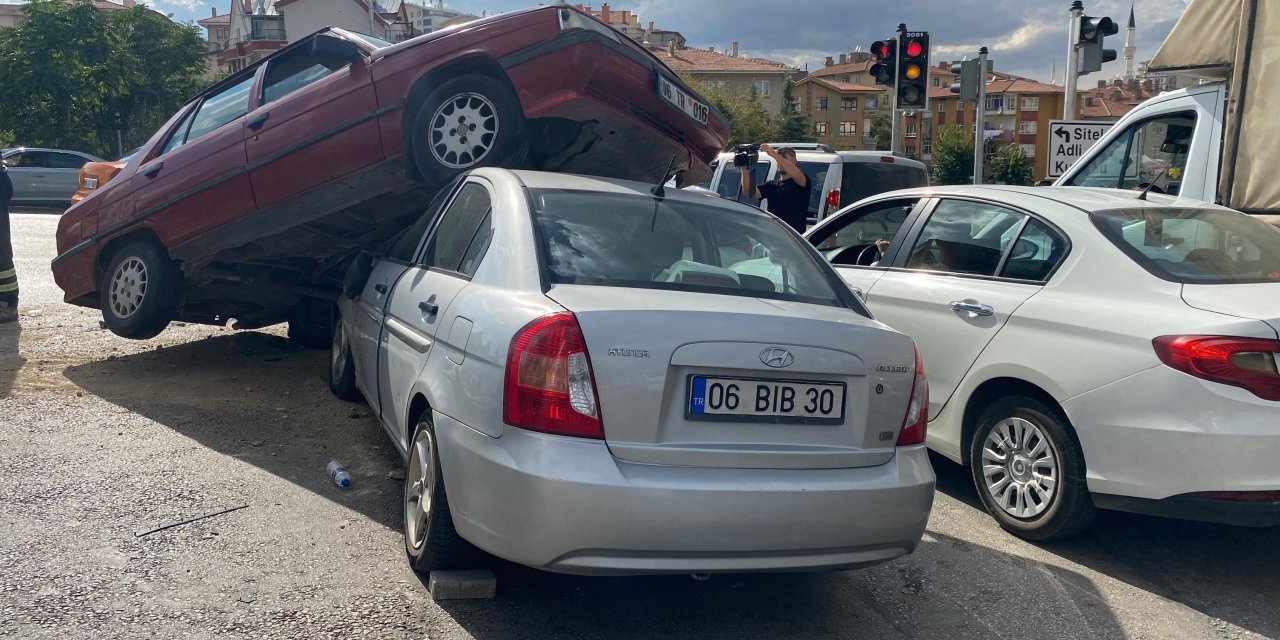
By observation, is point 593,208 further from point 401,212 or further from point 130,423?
point 130,423

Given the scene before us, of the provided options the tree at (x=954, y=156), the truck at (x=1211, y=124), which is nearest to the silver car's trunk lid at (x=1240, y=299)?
the truck at (x=1211, y=124)

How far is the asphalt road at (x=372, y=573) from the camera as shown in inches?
142

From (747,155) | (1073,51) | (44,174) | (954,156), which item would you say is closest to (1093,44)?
(1073,51)

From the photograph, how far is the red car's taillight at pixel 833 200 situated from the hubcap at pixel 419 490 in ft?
30.4

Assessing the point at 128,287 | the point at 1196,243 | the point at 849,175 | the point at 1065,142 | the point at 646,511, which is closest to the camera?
the point at 646,511

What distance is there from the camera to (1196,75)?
24.0ft

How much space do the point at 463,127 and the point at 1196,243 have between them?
3925mm

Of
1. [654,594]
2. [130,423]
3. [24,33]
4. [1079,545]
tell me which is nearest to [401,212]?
[130,423]

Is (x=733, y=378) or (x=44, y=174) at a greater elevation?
(x=44, y=174)

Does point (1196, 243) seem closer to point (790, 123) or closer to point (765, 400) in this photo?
point (765, 400)

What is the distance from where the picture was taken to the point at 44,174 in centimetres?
2561

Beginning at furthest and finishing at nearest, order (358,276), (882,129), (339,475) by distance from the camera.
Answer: (882,129) < (358,276) < (339,475)

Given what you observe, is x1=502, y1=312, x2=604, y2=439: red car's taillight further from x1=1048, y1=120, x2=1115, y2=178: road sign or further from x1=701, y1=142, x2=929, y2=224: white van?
x1=1048, y1=120, x2=1115, y2=178: road sign

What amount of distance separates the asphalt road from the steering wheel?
1.26m
